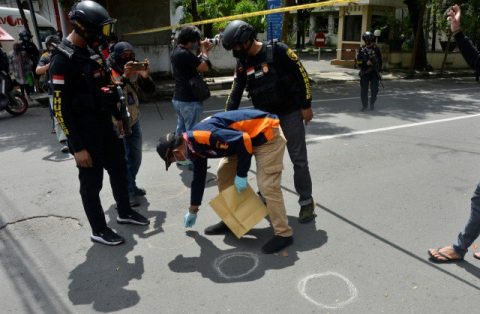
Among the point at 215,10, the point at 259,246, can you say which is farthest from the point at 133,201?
the point at 215,10

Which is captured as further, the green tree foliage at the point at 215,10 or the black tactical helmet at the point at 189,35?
the green tree foliage at the point at 215,10

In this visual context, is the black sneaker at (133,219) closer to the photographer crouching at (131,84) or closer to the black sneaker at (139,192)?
the photographer crouching at (131,84)

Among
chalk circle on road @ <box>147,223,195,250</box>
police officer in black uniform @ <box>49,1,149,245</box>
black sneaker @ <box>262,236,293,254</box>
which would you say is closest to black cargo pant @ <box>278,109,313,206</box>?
black sneaker @ <box>262,236,293,254</box>

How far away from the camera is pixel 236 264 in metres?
3.27

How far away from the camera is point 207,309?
2746 mm

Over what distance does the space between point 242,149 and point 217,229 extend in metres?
1.01

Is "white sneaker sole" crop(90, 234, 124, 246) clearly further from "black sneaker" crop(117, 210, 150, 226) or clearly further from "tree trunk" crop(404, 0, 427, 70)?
"tree trunk" crop(404, 0, 427, 70)

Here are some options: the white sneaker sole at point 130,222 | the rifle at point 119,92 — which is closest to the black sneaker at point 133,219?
the white sneaker sole at point 130,222

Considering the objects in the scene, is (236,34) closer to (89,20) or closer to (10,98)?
(89,20)

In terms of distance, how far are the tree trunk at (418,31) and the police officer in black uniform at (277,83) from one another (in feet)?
48.1

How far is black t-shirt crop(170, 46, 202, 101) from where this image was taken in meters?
4.80

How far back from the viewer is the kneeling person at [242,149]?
3051 mm

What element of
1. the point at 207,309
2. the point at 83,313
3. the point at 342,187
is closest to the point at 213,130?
the point at 207,309

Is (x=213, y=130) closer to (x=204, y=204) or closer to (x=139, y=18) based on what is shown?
(x=204, y=204)
